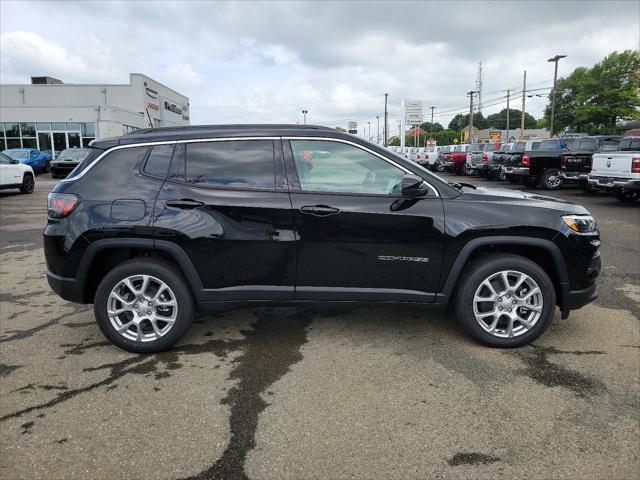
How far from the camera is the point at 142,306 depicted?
3893 mm

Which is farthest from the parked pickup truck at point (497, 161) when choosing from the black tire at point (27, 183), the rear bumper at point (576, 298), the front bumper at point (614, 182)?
the black tire at point (27, 183)

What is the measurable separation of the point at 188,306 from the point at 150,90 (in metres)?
48.2

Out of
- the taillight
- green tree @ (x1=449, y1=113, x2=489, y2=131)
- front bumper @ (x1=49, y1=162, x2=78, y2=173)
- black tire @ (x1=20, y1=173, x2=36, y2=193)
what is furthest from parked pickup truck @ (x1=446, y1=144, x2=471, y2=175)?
green tree @ (x1=449, y1=113, x2=489, y2=131)

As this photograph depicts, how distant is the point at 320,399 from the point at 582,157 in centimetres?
1696

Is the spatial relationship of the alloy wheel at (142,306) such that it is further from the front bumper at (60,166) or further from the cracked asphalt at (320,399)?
the front bumper at (60,166)

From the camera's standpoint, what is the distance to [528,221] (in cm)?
386

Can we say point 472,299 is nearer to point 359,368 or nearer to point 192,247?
point 359,368

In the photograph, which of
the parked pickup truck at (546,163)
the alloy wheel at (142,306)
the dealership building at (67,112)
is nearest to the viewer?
Answer: the alloy wheel at (142,306)

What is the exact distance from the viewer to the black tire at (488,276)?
3875mm

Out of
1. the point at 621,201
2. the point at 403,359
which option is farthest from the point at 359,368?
the point at 621,201

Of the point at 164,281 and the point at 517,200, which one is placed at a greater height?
the point at 517,200

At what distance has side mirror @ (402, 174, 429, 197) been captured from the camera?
374 cm

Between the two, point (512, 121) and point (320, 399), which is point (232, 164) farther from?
point (512, 121)

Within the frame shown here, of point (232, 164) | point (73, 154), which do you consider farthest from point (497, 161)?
point (73, 154)
